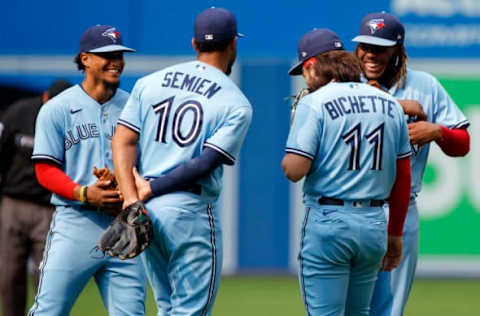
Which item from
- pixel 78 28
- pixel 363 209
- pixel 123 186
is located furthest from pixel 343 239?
pixel 78 28

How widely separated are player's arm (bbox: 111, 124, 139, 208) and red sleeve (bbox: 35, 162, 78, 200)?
A: 56cm

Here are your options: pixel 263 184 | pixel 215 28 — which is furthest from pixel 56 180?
pixel 263 184

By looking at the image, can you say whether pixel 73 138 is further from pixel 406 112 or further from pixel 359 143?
pixel 406 112

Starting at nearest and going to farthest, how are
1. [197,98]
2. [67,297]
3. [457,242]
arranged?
[197,98], [67,297], [457,242]

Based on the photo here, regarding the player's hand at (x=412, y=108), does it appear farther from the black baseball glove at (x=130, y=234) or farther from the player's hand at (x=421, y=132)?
the black baseball glove at (x=130, y=234)

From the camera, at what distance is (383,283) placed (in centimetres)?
527

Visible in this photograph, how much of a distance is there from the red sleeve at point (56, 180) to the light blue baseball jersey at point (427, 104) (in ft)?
6.05

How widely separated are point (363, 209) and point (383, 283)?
2.71 feet

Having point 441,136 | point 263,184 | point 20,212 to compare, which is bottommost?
point 263,184

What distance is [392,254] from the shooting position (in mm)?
4918

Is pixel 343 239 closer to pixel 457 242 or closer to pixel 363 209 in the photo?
pixel 363 209

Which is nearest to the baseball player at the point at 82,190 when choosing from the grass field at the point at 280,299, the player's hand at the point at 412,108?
the player's hand at the point at 412,108

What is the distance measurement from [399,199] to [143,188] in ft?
4.21

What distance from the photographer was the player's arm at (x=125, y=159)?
15.0ft
